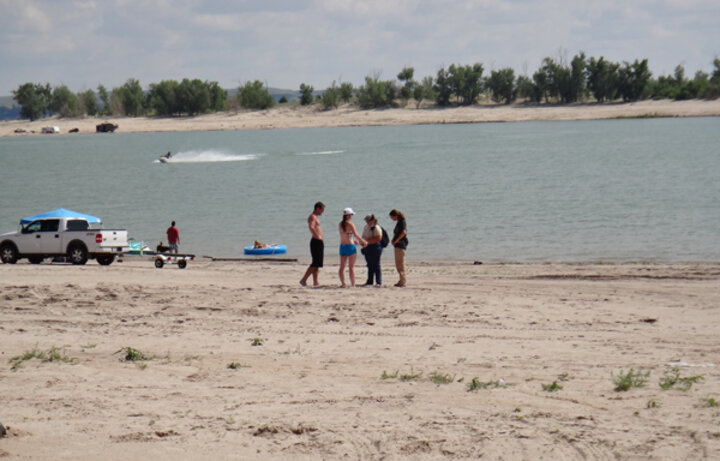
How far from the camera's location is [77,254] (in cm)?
2403

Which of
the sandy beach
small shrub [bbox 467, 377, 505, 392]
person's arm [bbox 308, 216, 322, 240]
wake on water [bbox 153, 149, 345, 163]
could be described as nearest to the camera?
the sandy beach

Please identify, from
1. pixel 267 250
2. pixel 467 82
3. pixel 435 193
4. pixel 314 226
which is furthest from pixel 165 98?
pixel 314 226

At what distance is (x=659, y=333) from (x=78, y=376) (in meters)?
7.93

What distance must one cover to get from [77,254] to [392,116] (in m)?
138

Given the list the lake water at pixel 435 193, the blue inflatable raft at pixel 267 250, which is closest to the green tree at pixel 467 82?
the lake water at pixel 435 193

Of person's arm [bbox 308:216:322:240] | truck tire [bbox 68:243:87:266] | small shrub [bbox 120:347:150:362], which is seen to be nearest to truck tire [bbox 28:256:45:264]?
truck tire [bbox 68:243:87:266]

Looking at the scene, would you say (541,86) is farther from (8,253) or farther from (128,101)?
(8,253)

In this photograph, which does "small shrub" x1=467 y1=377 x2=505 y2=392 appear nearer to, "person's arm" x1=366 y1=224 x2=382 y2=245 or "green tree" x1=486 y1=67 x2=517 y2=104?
"person's arm" x1=366 y1=224 x2=382 y2=245

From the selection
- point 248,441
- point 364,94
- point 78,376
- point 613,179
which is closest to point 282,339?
point 78,376

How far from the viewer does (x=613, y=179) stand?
55.4 meters

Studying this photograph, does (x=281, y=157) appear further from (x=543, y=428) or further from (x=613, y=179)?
(x=543, y=428)

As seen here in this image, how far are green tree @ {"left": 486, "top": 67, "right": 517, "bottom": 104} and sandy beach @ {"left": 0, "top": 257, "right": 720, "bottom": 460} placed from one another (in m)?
147

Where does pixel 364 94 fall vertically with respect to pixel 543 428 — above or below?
above

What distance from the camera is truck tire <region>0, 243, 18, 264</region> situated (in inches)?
958
